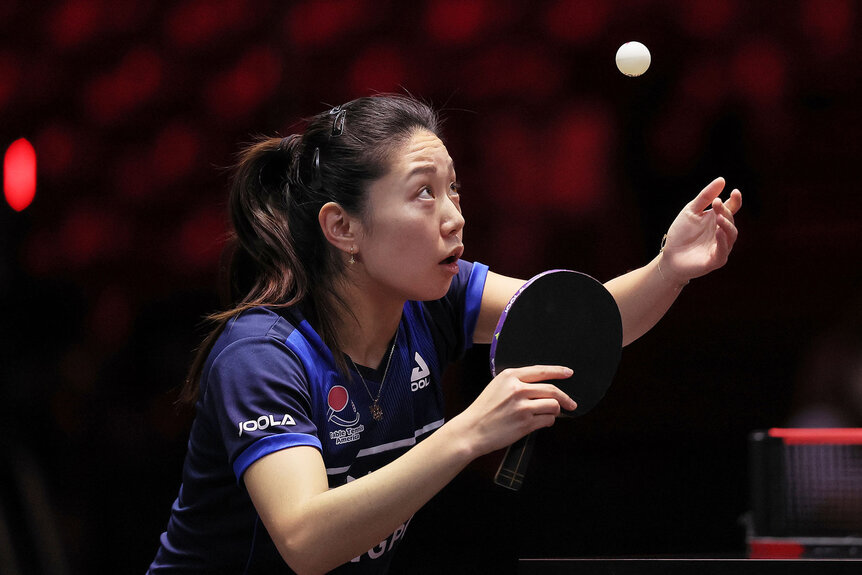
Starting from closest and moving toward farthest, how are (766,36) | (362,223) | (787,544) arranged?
1. (362,223)
2. (787,544)
3. (766,36)

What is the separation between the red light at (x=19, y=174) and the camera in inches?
128

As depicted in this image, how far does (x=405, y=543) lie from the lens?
10.5 ft

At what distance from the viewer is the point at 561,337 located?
5.04 ft

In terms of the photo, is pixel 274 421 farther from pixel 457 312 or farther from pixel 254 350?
pixel 457 312

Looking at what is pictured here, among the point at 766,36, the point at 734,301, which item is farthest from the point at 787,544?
the point at 766,36

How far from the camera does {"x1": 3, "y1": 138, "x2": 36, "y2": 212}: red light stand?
128 inches

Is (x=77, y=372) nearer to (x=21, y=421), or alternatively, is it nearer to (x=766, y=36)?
(x=21, y=421)

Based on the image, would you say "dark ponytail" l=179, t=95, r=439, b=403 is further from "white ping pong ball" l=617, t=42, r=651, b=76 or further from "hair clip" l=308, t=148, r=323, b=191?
"white ping pong ball" l=617, t=42, r=651, b=76

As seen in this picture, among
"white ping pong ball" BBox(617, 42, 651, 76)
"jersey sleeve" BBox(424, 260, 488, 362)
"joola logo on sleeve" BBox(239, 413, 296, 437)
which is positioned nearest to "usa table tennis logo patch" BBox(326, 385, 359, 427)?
"joola logo on sleeve" BBox(239, 413, 296, 437)

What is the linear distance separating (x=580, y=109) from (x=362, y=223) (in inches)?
60.0

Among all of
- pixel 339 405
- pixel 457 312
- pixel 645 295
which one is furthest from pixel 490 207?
pixel 339 405

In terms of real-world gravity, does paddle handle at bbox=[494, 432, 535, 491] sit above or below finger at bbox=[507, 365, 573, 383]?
below

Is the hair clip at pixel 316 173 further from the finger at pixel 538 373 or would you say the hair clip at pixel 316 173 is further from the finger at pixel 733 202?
the finger at pixel 733 202

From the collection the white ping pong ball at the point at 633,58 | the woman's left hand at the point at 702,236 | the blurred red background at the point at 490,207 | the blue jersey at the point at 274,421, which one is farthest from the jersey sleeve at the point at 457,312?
the blurred red background at the point at 490,207
